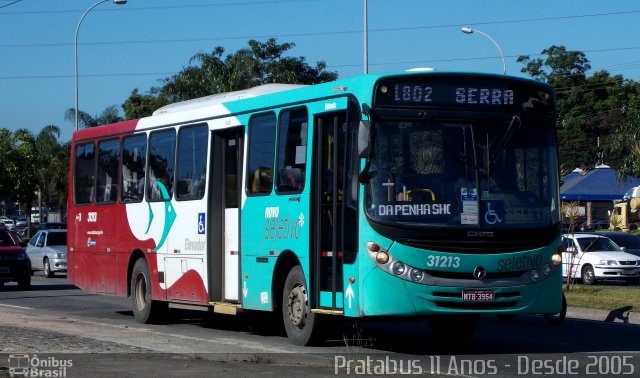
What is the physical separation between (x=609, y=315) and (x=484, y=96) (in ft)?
27.0

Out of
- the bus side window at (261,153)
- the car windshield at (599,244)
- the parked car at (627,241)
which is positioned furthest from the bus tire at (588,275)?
the bus side window at (261,153)

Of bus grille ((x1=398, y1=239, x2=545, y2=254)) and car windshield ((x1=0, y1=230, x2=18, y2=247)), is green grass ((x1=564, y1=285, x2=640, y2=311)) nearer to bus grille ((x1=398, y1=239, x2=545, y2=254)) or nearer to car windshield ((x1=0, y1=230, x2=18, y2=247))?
bus grille ((x1=398, y1=239, x2=545, y2=254))

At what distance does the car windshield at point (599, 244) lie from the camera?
3209 centimetres

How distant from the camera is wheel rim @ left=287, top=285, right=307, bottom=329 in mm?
14133

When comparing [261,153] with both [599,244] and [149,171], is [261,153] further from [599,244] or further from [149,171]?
[599,244]

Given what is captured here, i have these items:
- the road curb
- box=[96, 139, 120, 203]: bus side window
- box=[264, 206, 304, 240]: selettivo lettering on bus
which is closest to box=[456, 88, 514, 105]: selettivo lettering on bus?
box=[264, 206, 304, 240]: selettivo lettering on bus

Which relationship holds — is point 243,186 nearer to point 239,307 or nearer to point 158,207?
point 239,307

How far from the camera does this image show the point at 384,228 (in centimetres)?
1266

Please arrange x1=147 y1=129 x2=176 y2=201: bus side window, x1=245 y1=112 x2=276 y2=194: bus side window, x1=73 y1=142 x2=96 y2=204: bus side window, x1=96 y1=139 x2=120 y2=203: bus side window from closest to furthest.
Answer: x1=245 y1=112 x2=276 y2=194: bus side window, x1=147 y1=129 x2=176 y2=201: bus side window, x1=96 y1=139 x2=120 y2=203: bus side window, x1=73 y1=142 x2=96 y2=204: bus side window

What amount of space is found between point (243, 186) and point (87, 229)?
630 cm

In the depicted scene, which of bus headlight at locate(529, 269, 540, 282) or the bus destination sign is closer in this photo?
the bus destination sign

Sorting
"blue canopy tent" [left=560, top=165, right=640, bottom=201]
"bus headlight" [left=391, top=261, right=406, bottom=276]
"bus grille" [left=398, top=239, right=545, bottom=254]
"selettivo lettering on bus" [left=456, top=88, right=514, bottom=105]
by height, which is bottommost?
"bus headlight" [left=391, top=261, right=406, bottom=276]

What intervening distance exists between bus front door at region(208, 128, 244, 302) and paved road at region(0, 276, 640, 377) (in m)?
0.87

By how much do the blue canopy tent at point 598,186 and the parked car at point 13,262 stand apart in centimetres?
4737
